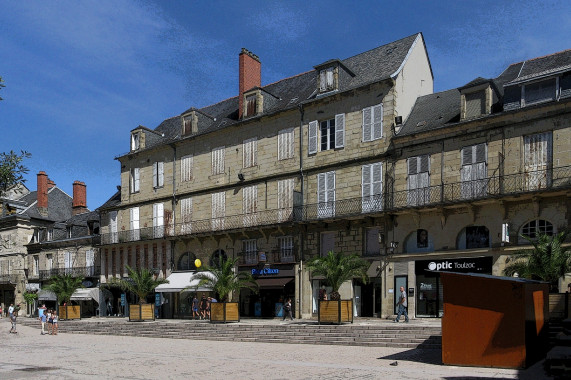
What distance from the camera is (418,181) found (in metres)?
25.3

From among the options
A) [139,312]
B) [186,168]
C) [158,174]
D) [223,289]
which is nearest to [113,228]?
[158,174]

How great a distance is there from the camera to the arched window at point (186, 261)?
1359 inches

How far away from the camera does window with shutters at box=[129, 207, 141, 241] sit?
37.4 metres

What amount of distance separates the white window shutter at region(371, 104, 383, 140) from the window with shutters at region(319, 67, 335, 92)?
9.88 ft

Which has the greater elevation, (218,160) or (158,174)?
(218,160)

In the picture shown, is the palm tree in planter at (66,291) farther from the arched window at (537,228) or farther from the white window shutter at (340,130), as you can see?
the arched window at (537,228)

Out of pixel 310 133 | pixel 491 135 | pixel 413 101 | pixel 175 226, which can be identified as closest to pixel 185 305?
pixel 175 226

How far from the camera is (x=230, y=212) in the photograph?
107 feet

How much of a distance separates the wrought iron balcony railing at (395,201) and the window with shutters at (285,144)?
2.88 m

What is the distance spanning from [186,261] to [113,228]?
7.84 meters

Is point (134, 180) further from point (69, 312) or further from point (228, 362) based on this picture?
point (228, 362)

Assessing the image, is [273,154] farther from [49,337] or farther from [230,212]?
[49,337]

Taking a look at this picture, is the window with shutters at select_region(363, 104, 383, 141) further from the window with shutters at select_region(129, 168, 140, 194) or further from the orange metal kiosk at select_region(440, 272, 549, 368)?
the window with shutters at select_region(129, 168, 140, 194)

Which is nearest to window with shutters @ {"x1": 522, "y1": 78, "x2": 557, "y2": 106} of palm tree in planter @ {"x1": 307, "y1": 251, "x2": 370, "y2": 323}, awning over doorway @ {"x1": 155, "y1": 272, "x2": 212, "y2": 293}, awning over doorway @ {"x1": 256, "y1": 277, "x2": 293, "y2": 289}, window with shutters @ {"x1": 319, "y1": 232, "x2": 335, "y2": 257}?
palm tree in planter @ {"x1": 307, "y1": 251, "x2": 370, "y2": 323}
